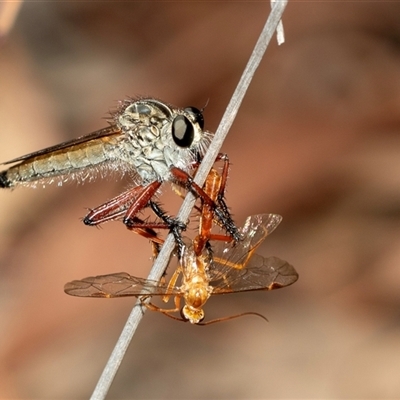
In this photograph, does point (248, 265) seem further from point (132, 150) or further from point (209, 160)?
point (132, 150)

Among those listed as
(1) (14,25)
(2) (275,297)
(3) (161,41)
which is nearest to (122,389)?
(2) (275,297)

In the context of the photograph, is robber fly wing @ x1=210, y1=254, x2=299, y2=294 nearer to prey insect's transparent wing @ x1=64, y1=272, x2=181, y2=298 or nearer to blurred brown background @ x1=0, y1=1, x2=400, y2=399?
prey insect's transparent wing @ x1=64, y1=272, x2=181, y2=298

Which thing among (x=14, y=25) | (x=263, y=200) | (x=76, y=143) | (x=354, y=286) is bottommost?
(x=354, y=286)

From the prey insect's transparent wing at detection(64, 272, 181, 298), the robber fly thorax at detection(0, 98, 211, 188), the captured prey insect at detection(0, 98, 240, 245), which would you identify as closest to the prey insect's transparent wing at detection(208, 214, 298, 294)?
the captured prey insect at detection(0, 98, 240, 245)

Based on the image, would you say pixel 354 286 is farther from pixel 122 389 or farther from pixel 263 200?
pixel 122 389

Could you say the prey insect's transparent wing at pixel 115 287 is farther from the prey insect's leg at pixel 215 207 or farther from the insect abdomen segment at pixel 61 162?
the insect abdomen segment at pixel 61 162

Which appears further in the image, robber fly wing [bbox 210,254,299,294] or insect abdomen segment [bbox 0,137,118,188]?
insect abdomen segment [bbox 0,137,118,188]
